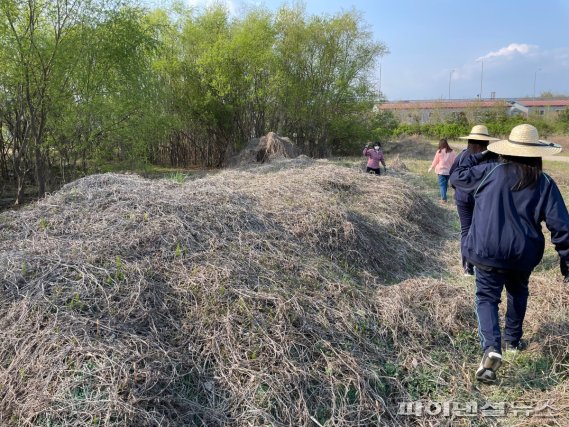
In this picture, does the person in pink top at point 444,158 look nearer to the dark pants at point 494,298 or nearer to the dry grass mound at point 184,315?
the dry grass mound at point 184,315

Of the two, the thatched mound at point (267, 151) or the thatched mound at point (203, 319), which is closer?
the thatched mound at point (203, 319)

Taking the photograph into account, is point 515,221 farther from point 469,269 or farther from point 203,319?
point 203,319

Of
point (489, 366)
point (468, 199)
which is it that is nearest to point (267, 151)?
point (468, 199)

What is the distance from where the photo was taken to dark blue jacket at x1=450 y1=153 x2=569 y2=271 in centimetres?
203

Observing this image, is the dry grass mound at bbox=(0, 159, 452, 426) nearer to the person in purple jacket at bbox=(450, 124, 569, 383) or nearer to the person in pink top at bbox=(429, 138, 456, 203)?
the person in purple jacket at bbox=(450, 124, 569, 383)

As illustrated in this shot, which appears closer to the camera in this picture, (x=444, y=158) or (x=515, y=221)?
(x=515, y=221)

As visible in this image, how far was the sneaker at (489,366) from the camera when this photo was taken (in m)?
2.08

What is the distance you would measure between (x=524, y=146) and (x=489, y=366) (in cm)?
112

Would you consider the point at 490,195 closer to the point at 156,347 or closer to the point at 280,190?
the point at 156,347

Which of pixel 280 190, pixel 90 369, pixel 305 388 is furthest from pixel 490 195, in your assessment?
pixel 280 190

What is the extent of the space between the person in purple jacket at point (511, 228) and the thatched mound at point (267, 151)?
850cm

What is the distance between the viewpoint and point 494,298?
2.20 meters

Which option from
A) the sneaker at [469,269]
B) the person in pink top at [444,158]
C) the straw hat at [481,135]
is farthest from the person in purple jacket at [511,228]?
the person in pink top at [444,158]

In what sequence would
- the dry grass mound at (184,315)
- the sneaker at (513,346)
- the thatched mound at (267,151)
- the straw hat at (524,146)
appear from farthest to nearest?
the thatched mound at (267,151) → the sneaker at (513,346) → the straw hat at (524,146) → the dry grass mound at (184,315)
